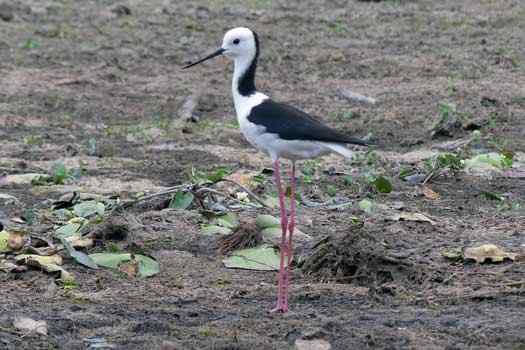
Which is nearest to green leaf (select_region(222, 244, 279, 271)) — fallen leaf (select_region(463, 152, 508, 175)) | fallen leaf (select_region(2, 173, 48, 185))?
fallen leaf (select_region(2, 173, 48, 185))

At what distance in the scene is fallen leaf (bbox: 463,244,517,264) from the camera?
20.3 ft

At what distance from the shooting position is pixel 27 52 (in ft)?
44.0

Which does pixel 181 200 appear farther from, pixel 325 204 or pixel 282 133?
pixel 282 133

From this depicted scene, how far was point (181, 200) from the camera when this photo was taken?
285 inches

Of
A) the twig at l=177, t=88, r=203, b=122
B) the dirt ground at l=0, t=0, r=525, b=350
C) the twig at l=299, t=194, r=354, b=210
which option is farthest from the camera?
the twig at l=177, t=88, r=203, b=122

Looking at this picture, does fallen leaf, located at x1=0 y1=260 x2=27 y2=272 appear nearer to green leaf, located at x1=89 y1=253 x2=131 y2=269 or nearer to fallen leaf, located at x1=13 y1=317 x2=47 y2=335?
green leaf, located at x1=89 y1=253 x2=131 y2=269

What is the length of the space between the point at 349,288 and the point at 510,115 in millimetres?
5107

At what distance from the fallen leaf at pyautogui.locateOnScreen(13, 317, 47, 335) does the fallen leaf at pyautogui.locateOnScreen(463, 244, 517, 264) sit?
2297 millimetres

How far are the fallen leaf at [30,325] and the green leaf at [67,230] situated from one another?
1452 mm

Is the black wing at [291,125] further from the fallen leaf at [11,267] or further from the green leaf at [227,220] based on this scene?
the fallen leaf at [11,267]

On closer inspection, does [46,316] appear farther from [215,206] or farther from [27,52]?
[27,52]

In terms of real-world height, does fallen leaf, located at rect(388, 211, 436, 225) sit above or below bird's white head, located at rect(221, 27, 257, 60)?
below

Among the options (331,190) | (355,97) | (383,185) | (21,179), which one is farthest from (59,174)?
(355,97)

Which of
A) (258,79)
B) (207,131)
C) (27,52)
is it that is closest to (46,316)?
(207,131)
